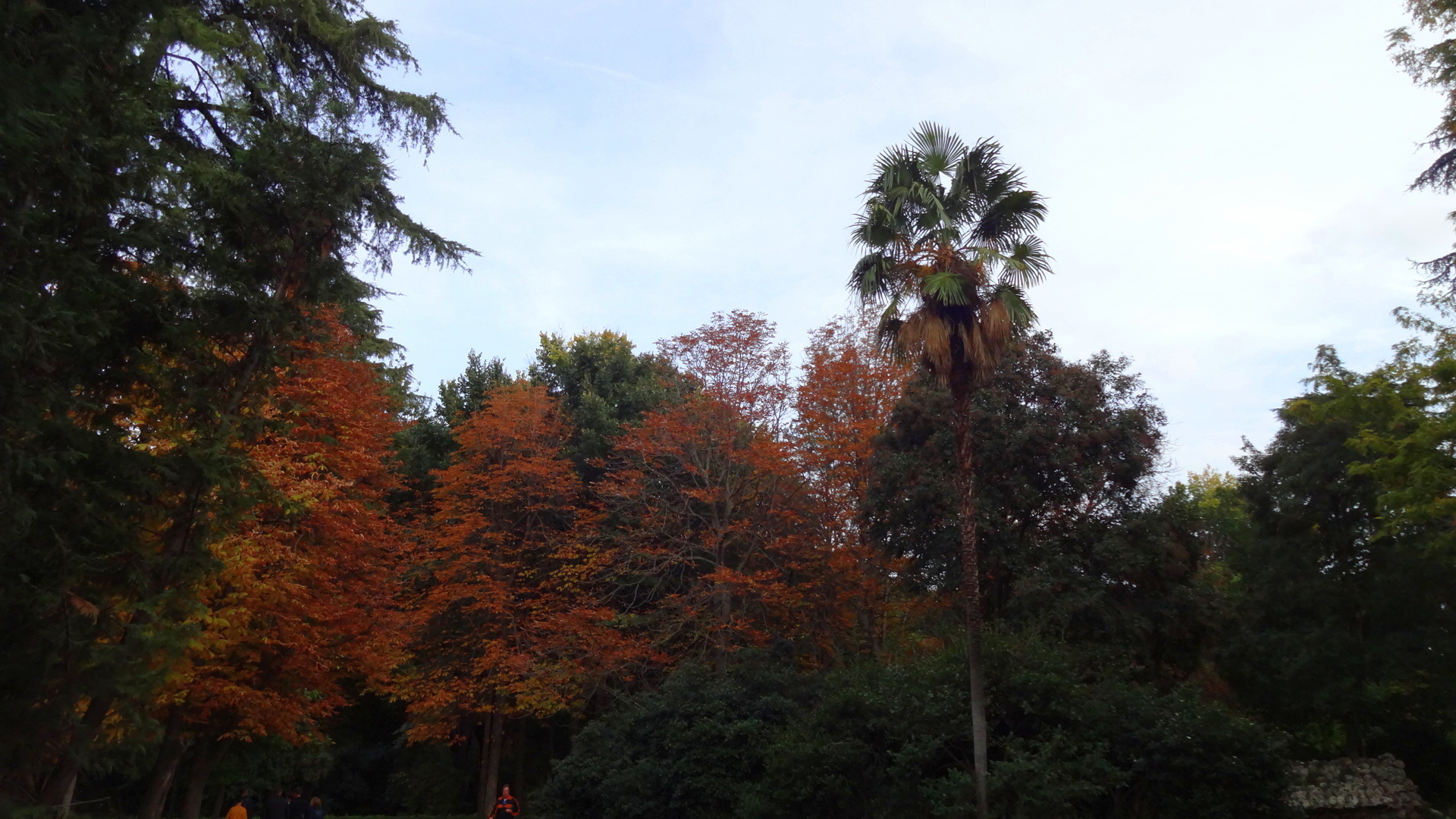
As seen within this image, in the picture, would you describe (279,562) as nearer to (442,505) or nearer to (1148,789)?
(442,505)

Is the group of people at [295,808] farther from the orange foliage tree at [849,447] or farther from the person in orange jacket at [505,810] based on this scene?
the orange foliage tree at [849,447]

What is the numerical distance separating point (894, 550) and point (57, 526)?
16038mm

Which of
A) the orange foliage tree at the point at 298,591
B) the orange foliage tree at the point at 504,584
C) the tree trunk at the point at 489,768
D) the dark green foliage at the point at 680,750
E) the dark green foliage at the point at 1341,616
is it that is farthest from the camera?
the tree trunk at the point at 489,768

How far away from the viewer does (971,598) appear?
511 inches

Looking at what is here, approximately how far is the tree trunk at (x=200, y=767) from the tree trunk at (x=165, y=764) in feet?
3.90

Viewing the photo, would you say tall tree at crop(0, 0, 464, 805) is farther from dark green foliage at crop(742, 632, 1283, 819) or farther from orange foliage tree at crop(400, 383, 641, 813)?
orange foliage tree at crop(400, 383, 641, 813)

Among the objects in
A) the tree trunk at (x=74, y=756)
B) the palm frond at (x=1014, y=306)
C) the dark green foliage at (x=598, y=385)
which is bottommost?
the tree trunk at (x=74, y=756)

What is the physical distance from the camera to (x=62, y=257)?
28.0 ft

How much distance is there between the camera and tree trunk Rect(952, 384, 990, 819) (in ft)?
40.9

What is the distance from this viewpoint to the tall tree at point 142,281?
8.24 metres

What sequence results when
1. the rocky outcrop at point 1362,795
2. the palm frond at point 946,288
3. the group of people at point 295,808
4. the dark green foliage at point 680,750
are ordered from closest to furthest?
the palm frond at point 946,288, the rocky outcrop at point 1362,795, the dark green foliage at point 680,750, the group of people at point 295,808

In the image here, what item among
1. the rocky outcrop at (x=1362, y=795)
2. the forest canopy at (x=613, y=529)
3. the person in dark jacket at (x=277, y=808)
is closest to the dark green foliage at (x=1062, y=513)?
the forest canopy at (x=613, y=529)

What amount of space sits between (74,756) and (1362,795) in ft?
58.0

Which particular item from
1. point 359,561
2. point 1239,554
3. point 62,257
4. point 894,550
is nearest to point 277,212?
point 62,257
